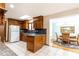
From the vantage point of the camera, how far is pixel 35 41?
1573 mm

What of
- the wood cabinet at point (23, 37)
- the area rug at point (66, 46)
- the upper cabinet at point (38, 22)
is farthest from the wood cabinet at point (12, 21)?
the area rug at point (66, 46)

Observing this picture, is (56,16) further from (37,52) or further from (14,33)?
(14,33)

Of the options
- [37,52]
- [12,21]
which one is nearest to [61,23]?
[37,52]

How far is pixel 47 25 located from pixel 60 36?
31 centimetres

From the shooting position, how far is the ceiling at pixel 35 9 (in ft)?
4.55

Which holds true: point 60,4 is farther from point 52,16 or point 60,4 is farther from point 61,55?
point 61,55

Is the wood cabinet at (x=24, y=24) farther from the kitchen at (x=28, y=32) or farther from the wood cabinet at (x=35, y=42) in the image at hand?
the wood cabinet at (x=35, y=42)

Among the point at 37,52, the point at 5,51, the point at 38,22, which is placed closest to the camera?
the point at 5,51

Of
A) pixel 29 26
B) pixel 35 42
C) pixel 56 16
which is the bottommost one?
pixel 35 42

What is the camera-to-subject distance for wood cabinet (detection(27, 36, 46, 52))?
1.48 meters

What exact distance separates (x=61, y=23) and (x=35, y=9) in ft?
1.65

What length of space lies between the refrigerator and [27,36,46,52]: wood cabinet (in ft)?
0.66

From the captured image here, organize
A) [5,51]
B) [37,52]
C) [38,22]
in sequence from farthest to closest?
[38,22] → [37,52] → [5,51]

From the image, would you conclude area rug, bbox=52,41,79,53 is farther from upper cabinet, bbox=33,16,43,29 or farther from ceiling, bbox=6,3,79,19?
ceiling, bbox=6,3,79,19
